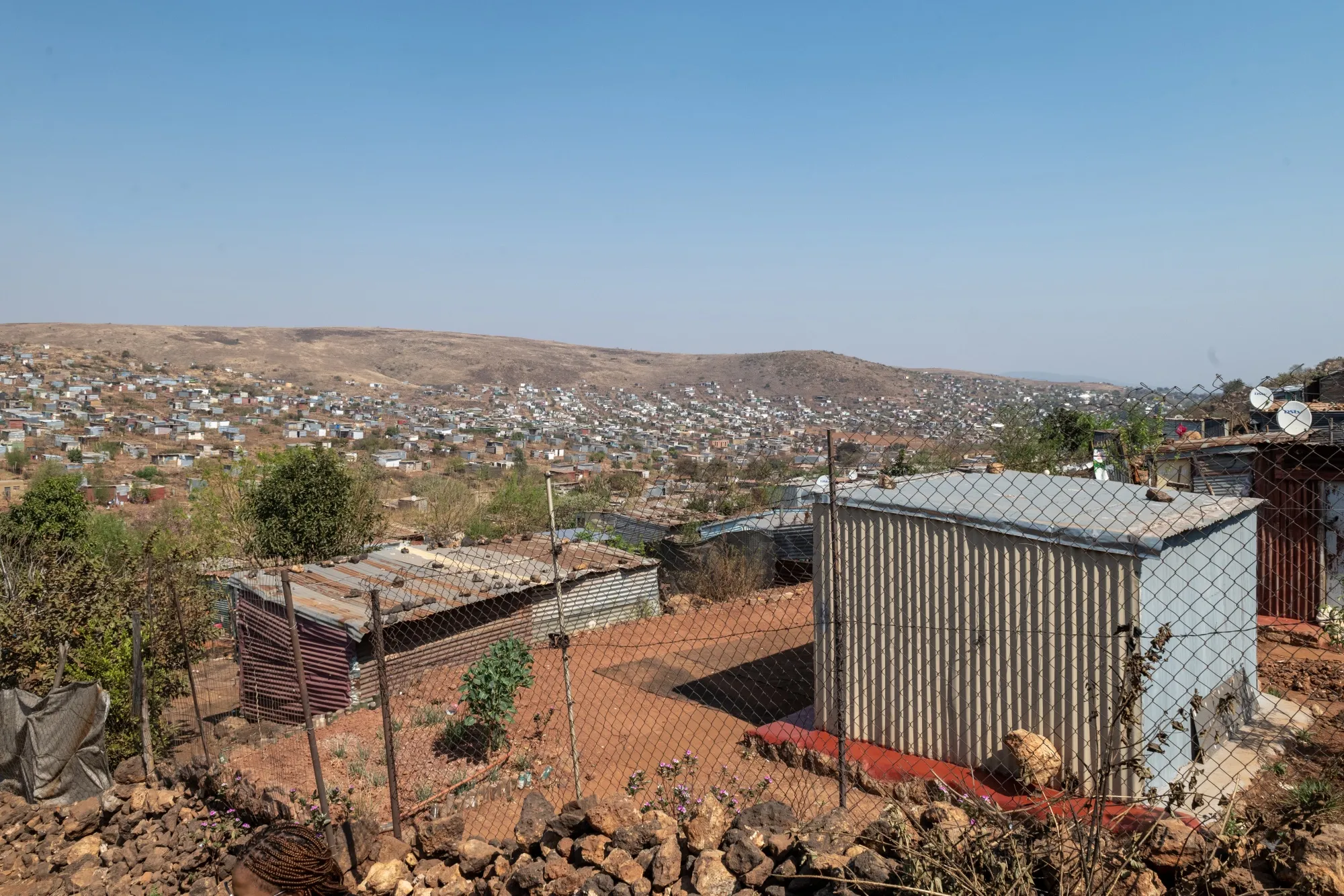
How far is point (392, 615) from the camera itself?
11.0 metres

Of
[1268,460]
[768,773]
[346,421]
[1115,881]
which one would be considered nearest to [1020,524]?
[768,773]

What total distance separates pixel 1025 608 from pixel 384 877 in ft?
16.5

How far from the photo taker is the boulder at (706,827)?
4.12 meters

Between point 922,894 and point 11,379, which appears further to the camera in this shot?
point 11,379

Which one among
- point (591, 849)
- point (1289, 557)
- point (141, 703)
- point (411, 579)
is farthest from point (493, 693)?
point (1289, 557)

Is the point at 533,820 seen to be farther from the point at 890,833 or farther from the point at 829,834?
the point at 890,833

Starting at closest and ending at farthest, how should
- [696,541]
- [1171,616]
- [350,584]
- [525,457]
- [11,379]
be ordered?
[1171,616] → [350,584] → [696,541] → [525,457] → [11,379]

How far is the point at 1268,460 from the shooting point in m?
12.1

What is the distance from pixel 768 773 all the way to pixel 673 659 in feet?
14.9

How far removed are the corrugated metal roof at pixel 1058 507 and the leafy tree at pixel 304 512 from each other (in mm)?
13966

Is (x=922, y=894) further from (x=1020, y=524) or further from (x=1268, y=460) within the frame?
(x=1268, y=460)

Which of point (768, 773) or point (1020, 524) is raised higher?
point (1020, 524)

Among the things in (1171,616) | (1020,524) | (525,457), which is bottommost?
(525,457)

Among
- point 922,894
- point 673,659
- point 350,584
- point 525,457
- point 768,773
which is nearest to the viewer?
point 922,894
